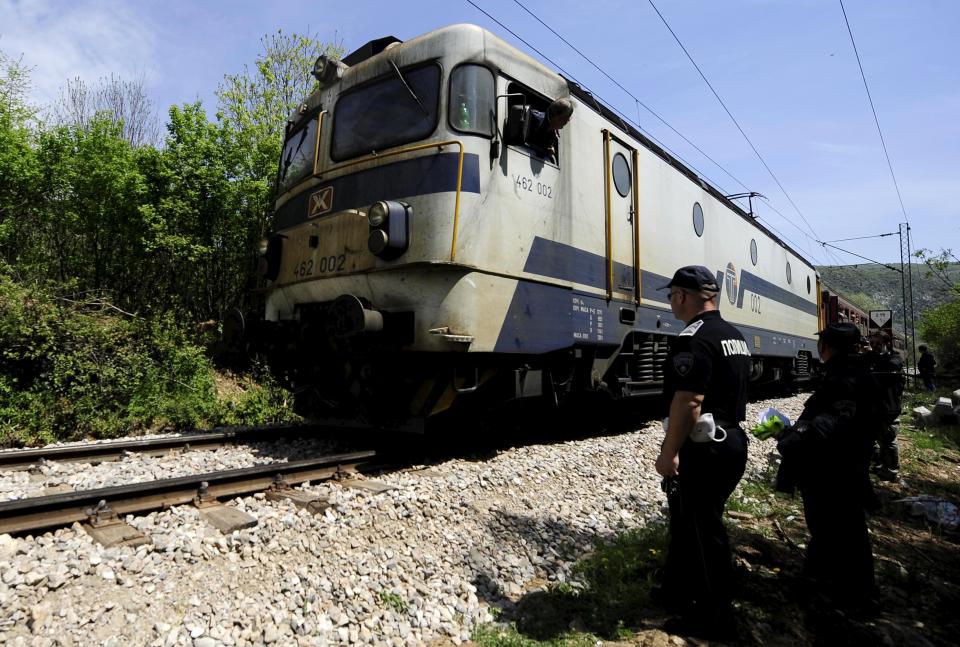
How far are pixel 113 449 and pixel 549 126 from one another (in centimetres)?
514

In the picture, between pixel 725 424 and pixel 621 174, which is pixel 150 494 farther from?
pixel 621 174

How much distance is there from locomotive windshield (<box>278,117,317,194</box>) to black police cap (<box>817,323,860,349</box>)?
16.4 ft

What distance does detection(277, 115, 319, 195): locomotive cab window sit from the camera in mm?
6203

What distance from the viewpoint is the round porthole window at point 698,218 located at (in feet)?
28.7

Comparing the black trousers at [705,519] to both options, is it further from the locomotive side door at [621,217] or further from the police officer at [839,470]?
the locomotive side door at [621,217]

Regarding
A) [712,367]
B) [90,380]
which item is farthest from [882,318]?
[90,380]

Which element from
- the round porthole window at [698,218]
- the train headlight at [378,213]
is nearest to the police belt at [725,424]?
the train headlight at [378,213]

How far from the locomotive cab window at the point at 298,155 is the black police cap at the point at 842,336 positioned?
4.98 metres

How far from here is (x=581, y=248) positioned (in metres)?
6.04

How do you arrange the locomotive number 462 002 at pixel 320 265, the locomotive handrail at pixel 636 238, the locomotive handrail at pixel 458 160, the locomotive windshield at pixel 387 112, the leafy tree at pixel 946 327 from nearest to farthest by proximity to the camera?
the locomotive handrail at pixel 458 160
the locomotive windshield at pixel 387 112
the locomotive number 462 002 at pixel 320 265
the locomotive handrail at pixel 636 238
the leafy tree at pixel 946 327

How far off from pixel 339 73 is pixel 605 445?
4.97 metres


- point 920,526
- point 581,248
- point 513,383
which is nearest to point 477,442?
point 513,383

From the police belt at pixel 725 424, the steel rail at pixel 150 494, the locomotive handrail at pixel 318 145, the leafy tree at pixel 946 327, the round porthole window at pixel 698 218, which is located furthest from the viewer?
the leafy tree at pixel 946 327

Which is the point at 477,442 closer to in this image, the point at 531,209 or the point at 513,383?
the point at 513,383
